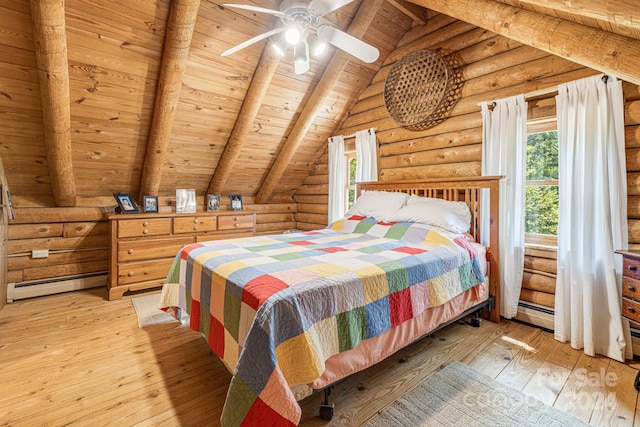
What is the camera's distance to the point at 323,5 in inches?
72.3

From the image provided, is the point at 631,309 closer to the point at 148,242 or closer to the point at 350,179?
the point at 350,179

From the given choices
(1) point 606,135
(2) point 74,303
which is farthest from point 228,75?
(1) point 606,135

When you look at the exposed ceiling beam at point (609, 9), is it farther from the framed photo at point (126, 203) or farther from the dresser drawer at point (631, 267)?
the framed photo at point (126, 203)

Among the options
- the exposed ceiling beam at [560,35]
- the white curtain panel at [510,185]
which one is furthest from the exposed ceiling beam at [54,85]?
the white curtain panel at [510,185]

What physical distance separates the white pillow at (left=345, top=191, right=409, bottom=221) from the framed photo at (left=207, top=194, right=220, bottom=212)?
2085 millimetres

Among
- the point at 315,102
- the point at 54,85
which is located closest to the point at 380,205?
the point at 315,102

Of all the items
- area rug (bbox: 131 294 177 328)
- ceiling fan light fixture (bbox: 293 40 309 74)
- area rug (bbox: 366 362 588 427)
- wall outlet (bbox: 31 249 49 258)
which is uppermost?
ceiling fan light fixture (bbox: 293 40 309 74)

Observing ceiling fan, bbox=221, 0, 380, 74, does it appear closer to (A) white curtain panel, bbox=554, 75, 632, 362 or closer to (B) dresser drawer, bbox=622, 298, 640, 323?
(A) white curtain panel, bbox=554, 75, 632, 362

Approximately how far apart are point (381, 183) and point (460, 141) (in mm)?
976

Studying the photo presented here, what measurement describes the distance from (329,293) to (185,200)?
10.5ft

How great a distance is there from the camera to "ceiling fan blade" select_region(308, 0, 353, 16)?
180 centimetres

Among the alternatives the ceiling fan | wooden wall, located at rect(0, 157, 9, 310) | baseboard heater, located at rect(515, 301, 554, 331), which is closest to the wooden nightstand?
baseboard heater, located at rect(515, 301, 554, 331)

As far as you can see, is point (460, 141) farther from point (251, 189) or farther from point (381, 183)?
point (251, 189)

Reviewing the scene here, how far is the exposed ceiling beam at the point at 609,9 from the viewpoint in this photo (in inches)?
50.8
